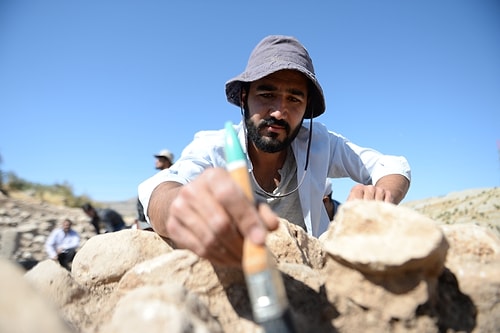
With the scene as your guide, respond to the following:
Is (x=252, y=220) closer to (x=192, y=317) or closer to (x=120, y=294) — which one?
(x=192, y=317)

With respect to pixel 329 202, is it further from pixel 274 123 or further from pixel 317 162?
pixel 274 123

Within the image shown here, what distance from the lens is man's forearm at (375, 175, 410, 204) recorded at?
6.98 ft

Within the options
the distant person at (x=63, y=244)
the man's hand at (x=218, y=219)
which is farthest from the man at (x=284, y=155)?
the distant person at (x=63, y=244)

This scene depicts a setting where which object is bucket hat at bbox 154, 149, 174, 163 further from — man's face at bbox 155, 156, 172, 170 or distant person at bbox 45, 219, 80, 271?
distant person at bbox 45, 219, 80, 271

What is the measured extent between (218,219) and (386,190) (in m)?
1.18

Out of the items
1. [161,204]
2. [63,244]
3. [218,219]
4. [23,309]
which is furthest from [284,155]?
[63,244]

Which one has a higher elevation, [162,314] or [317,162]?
[162,314]

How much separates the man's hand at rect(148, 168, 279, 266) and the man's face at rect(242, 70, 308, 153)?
1.55 meters

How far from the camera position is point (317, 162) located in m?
2.70

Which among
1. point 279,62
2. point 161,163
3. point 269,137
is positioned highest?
point 279,62

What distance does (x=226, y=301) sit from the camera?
998mm

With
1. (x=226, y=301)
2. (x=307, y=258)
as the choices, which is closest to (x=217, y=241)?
(x=226, y=301)

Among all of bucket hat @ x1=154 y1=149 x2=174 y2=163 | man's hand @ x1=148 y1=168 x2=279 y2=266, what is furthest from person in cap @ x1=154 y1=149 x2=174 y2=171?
man's hand @ x1=148 y1=168 x2=279 y2=266

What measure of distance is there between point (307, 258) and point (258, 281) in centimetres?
80
